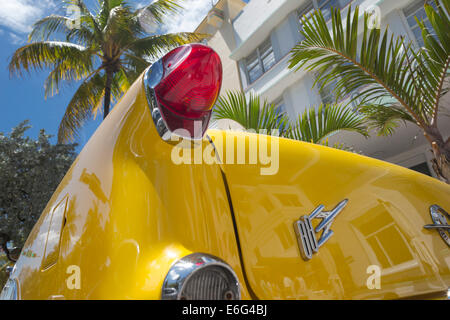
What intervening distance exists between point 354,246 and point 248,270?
0.32 metres

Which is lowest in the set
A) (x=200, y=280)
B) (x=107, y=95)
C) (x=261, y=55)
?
(x=200, y=280)

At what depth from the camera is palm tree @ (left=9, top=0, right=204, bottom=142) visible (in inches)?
307

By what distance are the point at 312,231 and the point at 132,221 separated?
406 millimetres

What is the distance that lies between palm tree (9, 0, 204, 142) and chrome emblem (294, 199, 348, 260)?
8009mm

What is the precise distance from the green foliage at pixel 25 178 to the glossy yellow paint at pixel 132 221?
8.69m

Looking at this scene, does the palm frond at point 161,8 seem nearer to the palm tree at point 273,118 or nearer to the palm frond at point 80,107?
the palm frond at point 80,107

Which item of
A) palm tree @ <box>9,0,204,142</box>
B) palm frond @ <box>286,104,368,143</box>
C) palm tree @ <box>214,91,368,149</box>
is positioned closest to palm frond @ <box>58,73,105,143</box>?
palm tree @ <box>9,0,204,142</box>

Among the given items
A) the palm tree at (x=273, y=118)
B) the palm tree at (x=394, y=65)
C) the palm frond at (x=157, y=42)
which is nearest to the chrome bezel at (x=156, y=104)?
the palm tree at (x=394, y=65)

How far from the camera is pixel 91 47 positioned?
27.3ft

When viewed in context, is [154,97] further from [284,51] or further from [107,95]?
[284,51]

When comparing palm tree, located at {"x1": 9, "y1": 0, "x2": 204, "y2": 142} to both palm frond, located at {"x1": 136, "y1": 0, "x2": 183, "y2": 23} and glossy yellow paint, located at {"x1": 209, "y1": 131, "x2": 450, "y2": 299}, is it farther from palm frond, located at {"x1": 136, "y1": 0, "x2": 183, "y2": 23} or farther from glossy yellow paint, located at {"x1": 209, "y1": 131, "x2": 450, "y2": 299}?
glossy yellow paint, located at {"x1": 209, "y1": 131, "x2": 450, "y2": 299}

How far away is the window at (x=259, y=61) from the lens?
37.6ft

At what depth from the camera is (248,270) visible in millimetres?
604
